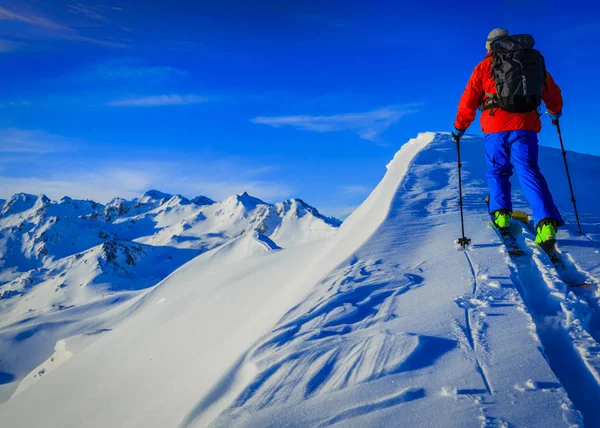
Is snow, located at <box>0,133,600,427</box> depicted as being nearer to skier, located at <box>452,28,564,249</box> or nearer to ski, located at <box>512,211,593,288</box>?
ski, located at <box>512,211,593,288</box>

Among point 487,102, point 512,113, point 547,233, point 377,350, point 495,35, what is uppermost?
point 495,35

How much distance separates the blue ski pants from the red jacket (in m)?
0.13

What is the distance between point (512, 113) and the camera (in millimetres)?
5715

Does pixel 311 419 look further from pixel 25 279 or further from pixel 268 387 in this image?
pixel 25 279

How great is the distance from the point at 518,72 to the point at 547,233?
7.80 feet

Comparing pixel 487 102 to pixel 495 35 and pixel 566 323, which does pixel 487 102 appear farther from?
pixel 566 323

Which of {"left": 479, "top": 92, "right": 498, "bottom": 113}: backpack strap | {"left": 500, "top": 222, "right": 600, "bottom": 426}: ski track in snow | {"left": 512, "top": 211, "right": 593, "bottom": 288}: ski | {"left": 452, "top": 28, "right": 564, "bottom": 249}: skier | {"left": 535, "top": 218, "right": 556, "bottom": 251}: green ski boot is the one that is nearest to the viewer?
{"left": 500, "top": 222, "right": 600, "bottom": 426}: ski track in snow

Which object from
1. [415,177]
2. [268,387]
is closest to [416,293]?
[268,387]

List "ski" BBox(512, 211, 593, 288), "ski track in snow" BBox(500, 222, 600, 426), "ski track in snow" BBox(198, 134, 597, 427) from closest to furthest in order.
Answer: "ski track in snow" BBox(198, 134, 597, 427) < "ski track in snow" BBox(500, 222, 600, 426) < "ski" BBox(512, 211, 593, 288)

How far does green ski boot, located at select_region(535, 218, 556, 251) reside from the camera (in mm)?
5180

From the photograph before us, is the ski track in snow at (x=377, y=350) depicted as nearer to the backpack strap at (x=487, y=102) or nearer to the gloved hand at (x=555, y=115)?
the backpack strap at (x=487, y=102)

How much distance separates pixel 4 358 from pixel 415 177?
9624 cm

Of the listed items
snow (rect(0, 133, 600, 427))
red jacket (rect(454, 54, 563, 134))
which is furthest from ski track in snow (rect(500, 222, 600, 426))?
red jacket (rect(454, 54, 563, 134))

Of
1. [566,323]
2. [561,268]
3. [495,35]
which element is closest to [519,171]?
[561,268]
